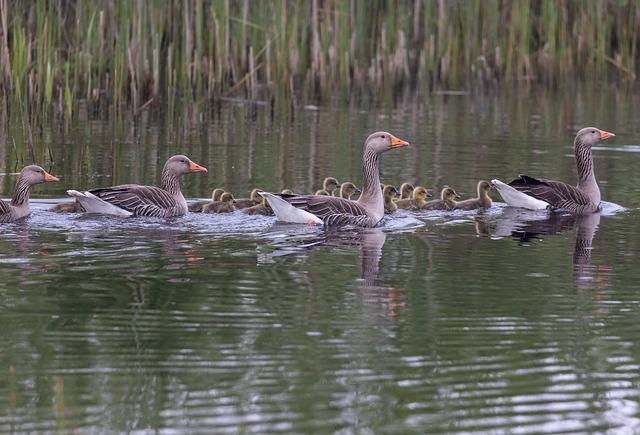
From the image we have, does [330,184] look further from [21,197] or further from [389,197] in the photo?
[21,197]

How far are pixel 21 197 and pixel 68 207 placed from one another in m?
0.60

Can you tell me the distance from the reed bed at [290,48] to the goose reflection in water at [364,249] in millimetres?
6304

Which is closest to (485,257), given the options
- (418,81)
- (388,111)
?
(388,111)

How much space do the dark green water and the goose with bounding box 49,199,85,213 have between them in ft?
0.51

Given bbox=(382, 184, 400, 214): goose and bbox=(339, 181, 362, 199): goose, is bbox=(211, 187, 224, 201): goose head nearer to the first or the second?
bbox=(339, 181, 362, 199): goose

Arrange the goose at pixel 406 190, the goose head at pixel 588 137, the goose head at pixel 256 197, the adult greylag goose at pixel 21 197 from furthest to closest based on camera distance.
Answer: the goose head at pixel 588 137 < the goose at pixel 406 190 < the goose head at pixel 256 197 < the adult greylag goose at pixel 21 197

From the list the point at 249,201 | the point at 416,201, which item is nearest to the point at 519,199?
the point at 416,201

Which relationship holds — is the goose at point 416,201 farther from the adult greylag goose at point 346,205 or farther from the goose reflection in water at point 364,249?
the goose reflection in water at point 364,249

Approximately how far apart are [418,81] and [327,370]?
21549 mm

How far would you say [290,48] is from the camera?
78.1 ft

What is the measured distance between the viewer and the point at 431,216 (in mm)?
13477

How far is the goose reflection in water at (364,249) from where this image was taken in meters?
8.62

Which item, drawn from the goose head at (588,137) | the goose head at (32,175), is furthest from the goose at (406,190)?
the goose head at (32,175)

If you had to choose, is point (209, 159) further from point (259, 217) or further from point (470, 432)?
point (470, 432)
